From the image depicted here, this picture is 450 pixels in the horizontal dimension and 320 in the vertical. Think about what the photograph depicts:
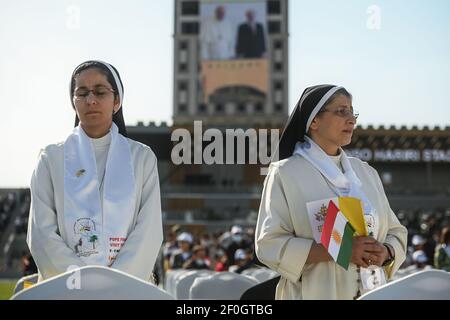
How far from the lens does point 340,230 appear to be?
3.20 meters

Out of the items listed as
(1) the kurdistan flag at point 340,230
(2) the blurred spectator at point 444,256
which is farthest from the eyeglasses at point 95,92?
(2) the blurred spectator at point 444,256

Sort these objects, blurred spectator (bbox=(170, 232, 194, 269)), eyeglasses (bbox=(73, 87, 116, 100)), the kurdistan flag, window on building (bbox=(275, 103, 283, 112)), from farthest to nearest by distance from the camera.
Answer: window on building (bbox=(275, 103, 283, 112)) < blurred spectator (bbox=(170, 232, 194, 269)) < eyeglasses (bbox=(73, 87, 116, 100)) < the kurdistan flag

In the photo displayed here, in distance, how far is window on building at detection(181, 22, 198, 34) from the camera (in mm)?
69625

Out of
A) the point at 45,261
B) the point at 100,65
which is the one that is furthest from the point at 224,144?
the point at 45,261

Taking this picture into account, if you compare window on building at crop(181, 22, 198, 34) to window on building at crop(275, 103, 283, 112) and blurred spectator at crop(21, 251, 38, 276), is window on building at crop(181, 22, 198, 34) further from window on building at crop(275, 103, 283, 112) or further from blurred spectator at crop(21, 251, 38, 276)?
blurred spectator at crop(21, 251, 38, 276)

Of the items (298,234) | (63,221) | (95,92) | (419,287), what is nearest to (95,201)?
(63,221)

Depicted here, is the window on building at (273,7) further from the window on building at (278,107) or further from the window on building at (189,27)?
the window on building at (278,107)

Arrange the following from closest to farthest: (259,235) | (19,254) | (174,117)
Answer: (259,235) → (19,254) → (174,117)

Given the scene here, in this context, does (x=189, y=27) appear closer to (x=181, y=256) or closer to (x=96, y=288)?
(x=181, y=256)

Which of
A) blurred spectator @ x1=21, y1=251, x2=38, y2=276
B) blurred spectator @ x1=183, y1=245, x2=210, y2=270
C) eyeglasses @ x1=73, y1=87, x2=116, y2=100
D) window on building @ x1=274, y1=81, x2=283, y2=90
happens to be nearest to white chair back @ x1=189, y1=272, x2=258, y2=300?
blurred spectator @ x1=21, y1=251, x2=38, y2=276

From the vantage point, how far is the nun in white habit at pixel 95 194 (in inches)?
136

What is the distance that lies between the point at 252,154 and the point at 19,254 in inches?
1054

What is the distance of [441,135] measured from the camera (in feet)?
161
